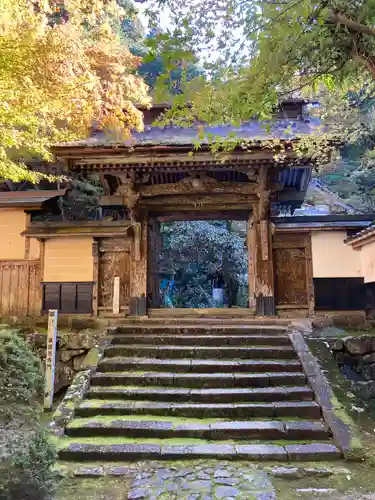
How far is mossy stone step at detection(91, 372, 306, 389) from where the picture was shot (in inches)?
249

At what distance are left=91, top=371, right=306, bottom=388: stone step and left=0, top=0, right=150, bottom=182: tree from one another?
13.8ft

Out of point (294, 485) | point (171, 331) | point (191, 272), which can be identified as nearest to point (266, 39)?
point (294, 485)

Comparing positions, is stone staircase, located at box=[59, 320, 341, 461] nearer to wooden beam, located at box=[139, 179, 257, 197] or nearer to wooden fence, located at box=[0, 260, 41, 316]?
wooden fence, located at box=[0, 260, 41, 316]

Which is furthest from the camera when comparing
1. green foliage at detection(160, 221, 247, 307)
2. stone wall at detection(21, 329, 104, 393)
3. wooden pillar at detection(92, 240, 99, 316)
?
green foliage at detection(160, 221, 247, 307)

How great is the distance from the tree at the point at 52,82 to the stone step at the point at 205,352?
3962mm

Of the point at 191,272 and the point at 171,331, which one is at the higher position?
the point at 191,272

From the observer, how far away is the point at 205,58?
3223 mm

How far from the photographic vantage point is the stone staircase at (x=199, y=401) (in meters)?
4.85

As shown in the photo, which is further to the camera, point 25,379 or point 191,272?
point 191,272

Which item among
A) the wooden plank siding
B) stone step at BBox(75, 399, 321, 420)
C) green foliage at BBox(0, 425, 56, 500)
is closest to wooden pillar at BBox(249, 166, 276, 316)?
stone step at BBox(75, 399, 321, 420)

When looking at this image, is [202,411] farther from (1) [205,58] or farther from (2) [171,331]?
(1) [205,58]

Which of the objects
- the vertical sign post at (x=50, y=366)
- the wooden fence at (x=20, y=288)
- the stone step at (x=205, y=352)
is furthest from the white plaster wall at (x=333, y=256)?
the wooden fence at (x=20, y=288)

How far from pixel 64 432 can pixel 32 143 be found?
4.89m

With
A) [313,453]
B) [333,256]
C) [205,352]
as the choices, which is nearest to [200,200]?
[333,256]
